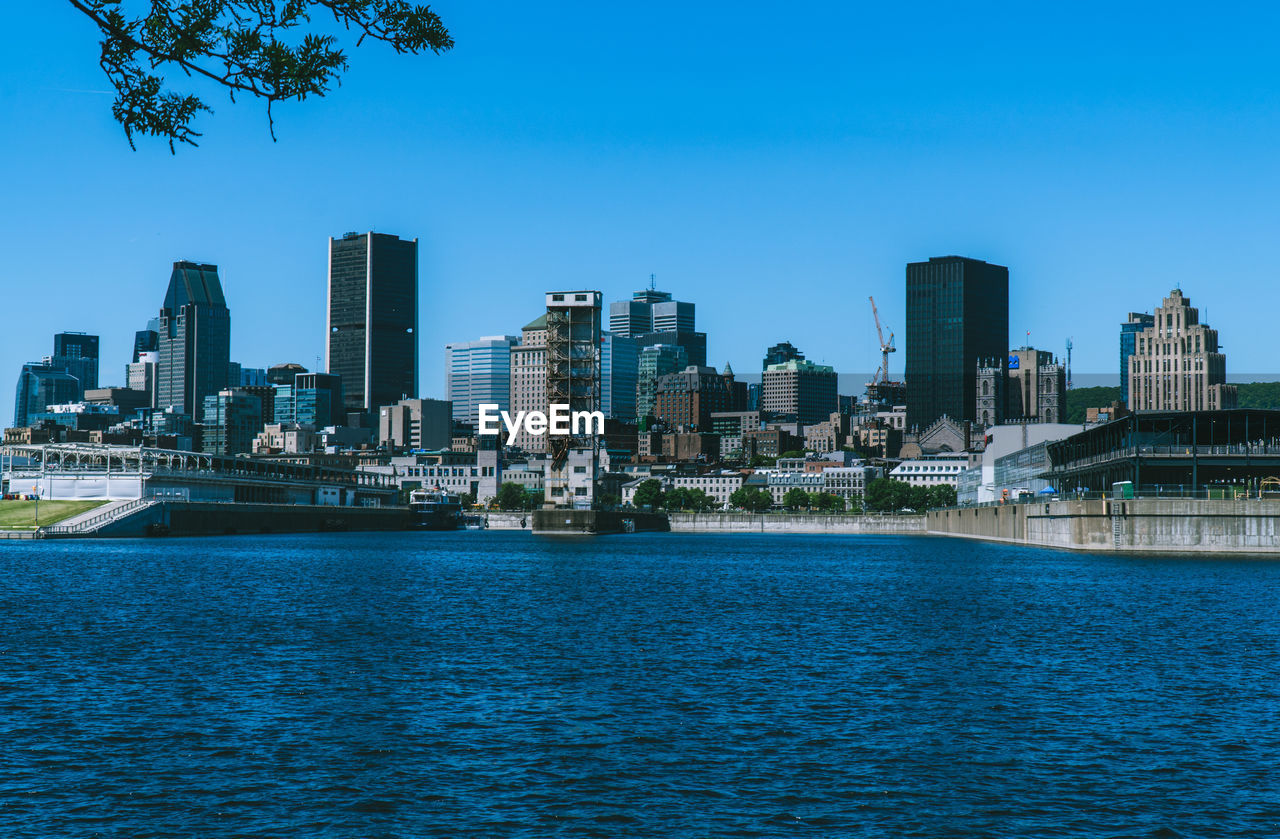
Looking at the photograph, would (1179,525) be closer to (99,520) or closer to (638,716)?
(638,716)

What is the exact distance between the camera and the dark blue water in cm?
2978

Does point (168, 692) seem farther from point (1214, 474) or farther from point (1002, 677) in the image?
point (1214, 474)

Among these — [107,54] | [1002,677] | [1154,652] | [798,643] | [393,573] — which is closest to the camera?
[107,54]

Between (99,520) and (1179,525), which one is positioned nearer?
(1179,525)

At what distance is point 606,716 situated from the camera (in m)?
40.6

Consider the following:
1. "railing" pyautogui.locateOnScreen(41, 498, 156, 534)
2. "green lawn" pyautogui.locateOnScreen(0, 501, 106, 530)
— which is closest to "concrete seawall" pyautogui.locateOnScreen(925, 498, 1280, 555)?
"railing" pyautogui.locateOnScreen(41, 498, 156, 534)

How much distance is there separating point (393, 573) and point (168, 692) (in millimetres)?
70344

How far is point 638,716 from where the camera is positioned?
40.7 meters

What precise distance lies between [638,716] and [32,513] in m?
174

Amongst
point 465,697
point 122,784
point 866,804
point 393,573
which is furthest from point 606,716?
point 393,573

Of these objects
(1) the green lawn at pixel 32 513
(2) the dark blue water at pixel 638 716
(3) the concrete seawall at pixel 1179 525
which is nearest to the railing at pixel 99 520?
(1) the green lawn at pixel 32 513

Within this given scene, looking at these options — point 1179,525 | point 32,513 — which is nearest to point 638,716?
point 1179,525

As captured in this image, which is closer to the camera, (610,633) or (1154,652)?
(1154,652)

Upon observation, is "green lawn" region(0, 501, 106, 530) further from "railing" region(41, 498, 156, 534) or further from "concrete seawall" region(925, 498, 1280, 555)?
"concrete seawall" region(925, 498, 1280, 555)
